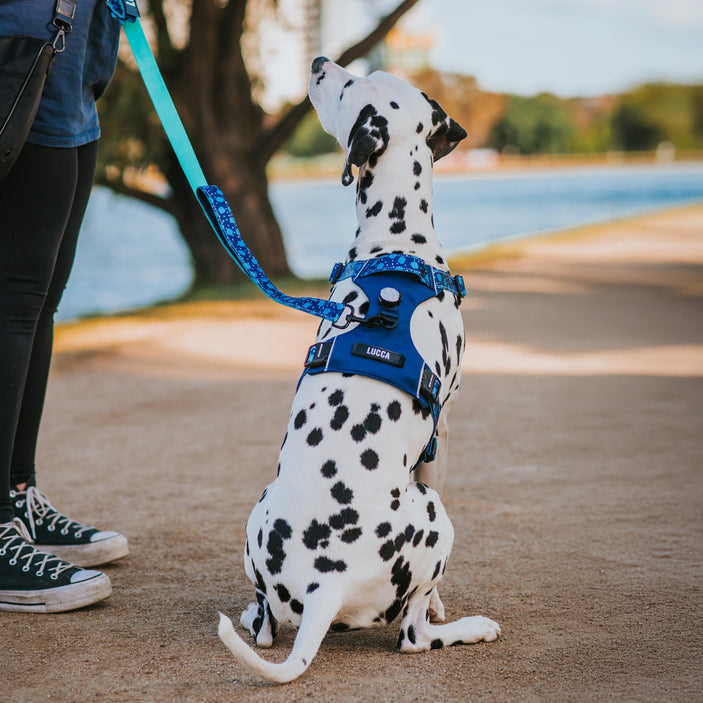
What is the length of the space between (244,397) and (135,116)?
19.7ft

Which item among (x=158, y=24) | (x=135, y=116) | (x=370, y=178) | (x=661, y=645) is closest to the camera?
(x=661, y=645)

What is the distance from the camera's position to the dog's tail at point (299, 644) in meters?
2.13

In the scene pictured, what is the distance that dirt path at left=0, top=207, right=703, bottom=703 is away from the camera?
255 cm

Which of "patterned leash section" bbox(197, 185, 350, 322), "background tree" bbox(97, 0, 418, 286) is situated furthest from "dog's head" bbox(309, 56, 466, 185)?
"background tree" bbox(97, 0, 418, 286)

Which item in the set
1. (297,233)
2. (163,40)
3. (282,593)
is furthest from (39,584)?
(297,233)

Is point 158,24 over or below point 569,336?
over

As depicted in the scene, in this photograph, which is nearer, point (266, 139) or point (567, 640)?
point (567, 640)

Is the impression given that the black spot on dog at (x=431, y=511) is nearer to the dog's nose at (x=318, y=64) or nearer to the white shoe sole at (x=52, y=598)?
the white shoe sole at (x=52, y=598)

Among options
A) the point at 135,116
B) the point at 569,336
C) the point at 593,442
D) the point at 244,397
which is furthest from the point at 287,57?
the point at 593,442

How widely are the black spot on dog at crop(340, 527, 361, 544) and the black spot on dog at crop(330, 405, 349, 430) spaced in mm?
289

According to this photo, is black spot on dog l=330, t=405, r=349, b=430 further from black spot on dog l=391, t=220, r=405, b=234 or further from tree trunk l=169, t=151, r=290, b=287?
tree trunk l=169, t=151, r=290, b=287

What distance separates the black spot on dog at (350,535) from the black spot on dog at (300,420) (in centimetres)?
34

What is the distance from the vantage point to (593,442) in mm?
5219

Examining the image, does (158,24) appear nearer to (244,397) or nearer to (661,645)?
(244,397)
